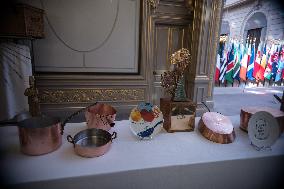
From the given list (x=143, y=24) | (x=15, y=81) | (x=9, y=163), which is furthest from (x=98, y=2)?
(x=9, y=163)

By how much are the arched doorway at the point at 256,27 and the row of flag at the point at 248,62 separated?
90.2 inches

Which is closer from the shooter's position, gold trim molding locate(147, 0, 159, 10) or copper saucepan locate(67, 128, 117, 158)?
copper saucepan locate(67, 128, 117, 158)

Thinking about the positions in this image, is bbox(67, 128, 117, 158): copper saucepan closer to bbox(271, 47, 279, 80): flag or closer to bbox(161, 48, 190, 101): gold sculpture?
bbox(161, 48, 190, 101): gold sculpture

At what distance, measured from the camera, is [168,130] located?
4.52 ft

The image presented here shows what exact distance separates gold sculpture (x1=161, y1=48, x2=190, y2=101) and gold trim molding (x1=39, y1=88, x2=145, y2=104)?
8.91ft

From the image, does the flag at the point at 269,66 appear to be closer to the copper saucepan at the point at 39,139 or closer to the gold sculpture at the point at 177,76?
the gold sculpture at the point at 177,76

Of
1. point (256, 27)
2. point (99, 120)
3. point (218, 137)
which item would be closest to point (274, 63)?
point (256, 27)

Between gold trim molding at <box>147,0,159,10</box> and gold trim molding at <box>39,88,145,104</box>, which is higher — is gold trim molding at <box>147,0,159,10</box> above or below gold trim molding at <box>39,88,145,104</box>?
above

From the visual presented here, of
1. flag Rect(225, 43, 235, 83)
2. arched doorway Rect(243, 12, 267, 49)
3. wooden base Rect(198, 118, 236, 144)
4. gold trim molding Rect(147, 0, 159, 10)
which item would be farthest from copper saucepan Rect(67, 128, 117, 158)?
arched doorway Rect(243, 12, 267, 49)

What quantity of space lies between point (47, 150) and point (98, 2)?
3272 millimetres

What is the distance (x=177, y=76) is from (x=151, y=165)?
2.08 ft

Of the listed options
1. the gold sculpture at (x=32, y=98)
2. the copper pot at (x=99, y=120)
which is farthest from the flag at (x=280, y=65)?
the gold sculpture at (x=32, y=98)

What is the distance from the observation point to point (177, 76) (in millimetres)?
1355

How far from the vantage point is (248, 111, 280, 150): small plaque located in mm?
1186
